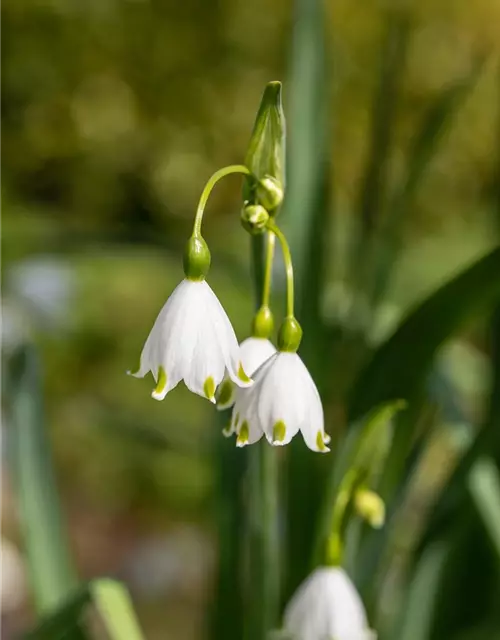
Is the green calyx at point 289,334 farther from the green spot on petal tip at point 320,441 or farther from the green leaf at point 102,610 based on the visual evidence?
the green leaf at point 102,610

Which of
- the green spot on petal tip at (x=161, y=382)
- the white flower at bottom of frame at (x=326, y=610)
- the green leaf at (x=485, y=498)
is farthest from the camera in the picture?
the green leaf at (x=485, y=498)

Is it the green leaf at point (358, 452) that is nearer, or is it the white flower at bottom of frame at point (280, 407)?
the white flower at bottom of frame at point (280, 407)

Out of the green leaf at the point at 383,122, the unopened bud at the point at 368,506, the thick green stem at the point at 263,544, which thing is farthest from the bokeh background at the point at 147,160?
the unopened bud at the point at 368,506

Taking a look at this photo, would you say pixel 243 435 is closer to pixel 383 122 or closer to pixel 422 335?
pixel 422 335

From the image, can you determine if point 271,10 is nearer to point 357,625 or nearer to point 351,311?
point 351,311

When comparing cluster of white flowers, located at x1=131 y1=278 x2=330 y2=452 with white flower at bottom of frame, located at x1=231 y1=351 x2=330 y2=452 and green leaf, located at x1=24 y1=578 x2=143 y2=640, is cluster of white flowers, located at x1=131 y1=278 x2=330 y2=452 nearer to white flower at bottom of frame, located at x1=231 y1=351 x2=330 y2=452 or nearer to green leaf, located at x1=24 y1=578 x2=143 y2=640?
white flower at bottom of frame, located at x1=231 y1=351 x2=330 y2=452

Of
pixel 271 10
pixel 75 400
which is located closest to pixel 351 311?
pixel 75 400

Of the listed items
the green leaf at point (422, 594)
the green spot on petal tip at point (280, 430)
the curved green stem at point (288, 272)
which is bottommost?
the green leaf at point (422, 594)

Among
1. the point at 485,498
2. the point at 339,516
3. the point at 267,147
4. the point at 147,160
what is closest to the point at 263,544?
the point at 339,516
